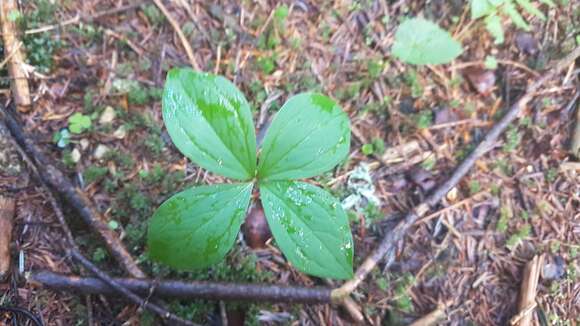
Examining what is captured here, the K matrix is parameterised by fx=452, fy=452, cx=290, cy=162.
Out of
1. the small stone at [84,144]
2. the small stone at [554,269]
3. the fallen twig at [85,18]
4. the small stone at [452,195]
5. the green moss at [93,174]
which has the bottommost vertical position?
the small stone at [554,269]

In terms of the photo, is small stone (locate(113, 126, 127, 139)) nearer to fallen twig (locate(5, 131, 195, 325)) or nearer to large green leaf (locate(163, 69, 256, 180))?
fallen twig (locate(5, 131, 195, 325))

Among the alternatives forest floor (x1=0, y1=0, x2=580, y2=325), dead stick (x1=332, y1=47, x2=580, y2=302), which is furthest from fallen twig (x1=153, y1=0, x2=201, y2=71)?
dead stick (x1=332, y1=47, x2=580, y2=302)

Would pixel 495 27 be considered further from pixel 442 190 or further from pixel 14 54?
pixel 14 54

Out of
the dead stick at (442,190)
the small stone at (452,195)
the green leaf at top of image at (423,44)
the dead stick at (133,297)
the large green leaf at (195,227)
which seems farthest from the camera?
the green leaf at top of image at (423,44)

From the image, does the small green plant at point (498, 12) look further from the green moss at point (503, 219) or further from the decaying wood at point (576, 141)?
the green moss at point (503, 219)

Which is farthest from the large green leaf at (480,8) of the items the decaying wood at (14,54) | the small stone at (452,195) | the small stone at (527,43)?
the decaying wood at (14,54)

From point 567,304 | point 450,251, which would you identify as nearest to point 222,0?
point 450,251
